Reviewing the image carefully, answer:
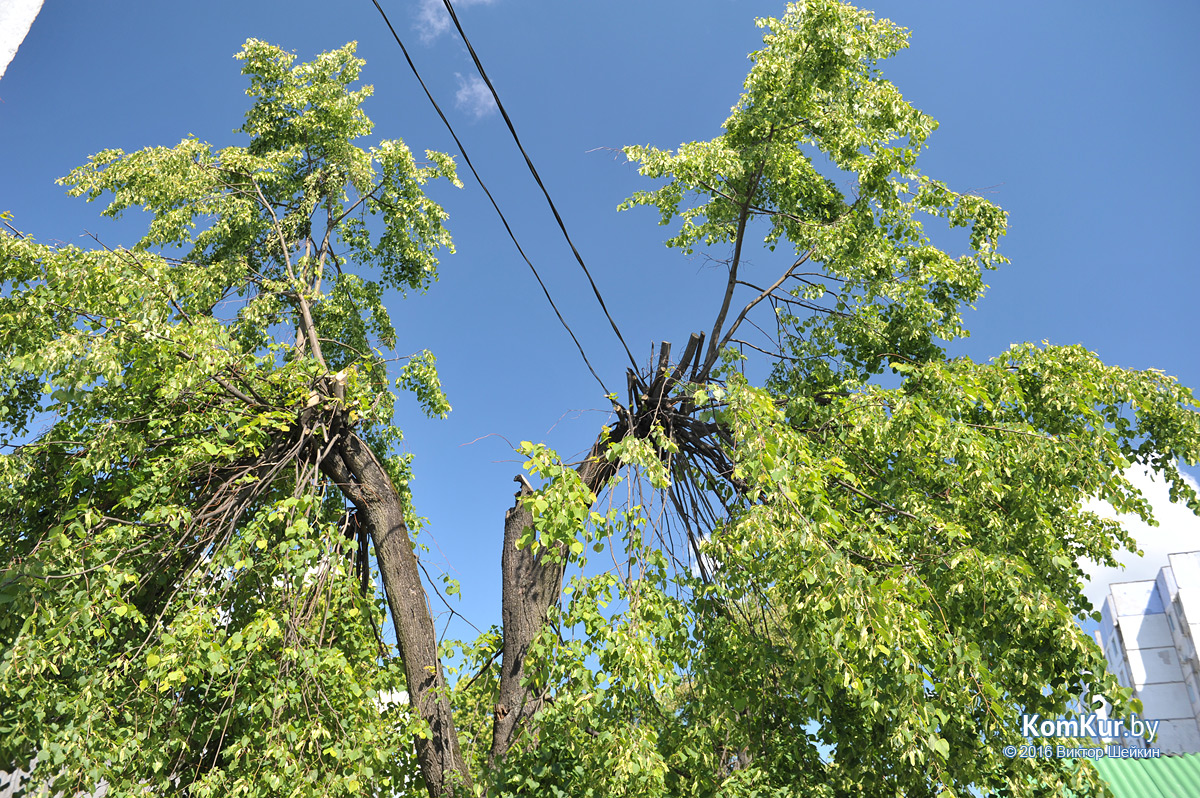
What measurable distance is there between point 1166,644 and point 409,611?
35175 mm

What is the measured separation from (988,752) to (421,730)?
11.0ft

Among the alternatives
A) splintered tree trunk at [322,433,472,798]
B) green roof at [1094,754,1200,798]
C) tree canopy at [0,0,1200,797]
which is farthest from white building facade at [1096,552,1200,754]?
splintered tree trunk at [322,433,472,798]

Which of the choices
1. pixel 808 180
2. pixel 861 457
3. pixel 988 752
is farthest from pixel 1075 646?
pixel 808 180

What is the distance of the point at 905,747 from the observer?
3.49 metres

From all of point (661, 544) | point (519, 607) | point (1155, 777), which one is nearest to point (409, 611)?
point (519, 607)

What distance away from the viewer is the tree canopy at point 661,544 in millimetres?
3863

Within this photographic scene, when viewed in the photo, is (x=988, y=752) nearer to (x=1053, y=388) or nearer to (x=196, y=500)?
(x=1053, y=388)

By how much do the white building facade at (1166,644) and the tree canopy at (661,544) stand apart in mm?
28236

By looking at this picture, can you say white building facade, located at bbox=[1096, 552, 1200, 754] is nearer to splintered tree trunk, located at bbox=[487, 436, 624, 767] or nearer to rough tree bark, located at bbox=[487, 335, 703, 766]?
rough tree bark, located at bbox=[487, 335, 703, 766]

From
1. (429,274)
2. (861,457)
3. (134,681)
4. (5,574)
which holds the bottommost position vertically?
(134,681)

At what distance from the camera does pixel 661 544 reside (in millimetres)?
4641

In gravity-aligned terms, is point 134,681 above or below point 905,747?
above

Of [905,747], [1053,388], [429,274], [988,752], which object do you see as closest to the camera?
[905,747]

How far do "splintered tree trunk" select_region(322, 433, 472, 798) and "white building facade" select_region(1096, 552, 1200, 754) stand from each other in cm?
3035
